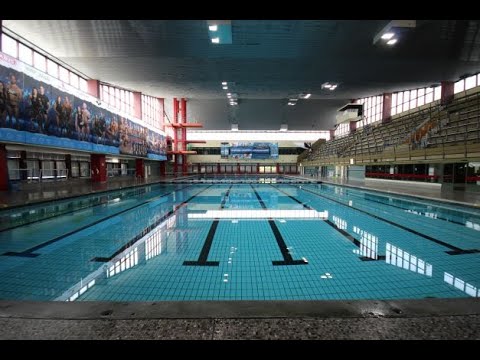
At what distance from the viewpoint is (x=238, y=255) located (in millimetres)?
3779

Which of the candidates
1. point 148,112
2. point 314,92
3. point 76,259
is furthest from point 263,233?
point 148,112

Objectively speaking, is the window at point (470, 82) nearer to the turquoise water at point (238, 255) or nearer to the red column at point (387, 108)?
the red column at point (387, 108)

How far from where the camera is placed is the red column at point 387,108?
18.0 m

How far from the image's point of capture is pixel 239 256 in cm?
374

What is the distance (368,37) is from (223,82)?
25.6ft

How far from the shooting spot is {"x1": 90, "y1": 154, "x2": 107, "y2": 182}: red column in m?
14.6

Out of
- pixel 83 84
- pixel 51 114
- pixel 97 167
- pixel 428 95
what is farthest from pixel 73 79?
Result: pixel 428 95

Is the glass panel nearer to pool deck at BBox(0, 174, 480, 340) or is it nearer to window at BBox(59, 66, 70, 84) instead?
window at BBox(59, 66, 70, 84)

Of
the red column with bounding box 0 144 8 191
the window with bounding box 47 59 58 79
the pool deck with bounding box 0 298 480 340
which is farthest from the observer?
the window with bounding box 47 59 58 79

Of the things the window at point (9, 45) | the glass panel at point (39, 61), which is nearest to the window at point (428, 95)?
the glass panel at point (39, 61)

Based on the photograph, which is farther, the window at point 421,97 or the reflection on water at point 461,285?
the window at point 421,97

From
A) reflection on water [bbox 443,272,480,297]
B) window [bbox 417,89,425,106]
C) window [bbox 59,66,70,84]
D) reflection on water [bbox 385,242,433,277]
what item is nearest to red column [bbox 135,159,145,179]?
window [bbox 59,66,70,84]

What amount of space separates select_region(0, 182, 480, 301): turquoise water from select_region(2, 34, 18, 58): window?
254 inches

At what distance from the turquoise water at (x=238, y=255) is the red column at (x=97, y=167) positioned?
847cm
